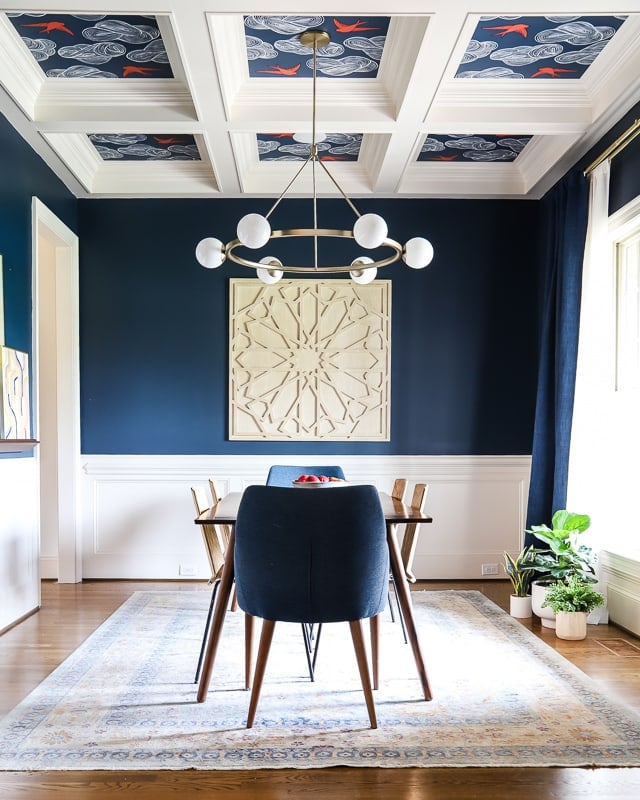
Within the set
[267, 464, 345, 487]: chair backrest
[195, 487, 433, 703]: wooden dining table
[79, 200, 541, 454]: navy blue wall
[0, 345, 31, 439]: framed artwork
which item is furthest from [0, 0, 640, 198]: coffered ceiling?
[195, 487, 433, 703]: wooden dining table

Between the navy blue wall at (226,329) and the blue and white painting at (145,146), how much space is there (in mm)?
457

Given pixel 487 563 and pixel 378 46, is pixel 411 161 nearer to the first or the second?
pixel 378 46

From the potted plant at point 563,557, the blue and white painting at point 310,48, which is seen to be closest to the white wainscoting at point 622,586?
the potted plant at point 563,557

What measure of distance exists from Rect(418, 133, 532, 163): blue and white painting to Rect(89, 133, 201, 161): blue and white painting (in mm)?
1576

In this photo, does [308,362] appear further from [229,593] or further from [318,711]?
[318,711]

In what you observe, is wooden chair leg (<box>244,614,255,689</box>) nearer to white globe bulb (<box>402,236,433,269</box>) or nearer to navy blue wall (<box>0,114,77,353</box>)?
white globe bulb (<box>402,236,433,269</box>)

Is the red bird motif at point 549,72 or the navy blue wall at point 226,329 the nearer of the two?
the red bird motif at point 549,72

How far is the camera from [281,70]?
3.79m

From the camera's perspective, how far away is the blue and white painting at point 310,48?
10.9ft

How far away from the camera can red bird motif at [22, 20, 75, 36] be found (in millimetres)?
3301

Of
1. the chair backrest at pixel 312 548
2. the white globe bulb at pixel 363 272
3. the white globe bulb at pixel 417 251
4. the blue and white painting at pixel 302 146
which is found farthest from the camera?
the blue and white painting at pixel 302 146

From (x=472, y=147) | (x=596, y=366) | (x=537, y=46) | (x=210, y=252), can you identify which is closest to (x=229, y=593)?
(x=210, y=252)

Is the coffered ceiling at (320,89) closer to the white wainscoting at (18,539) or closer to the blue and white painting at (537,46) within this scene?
the blue and white painting at (537,46)

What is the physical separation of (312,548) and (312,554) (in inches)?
0.9
